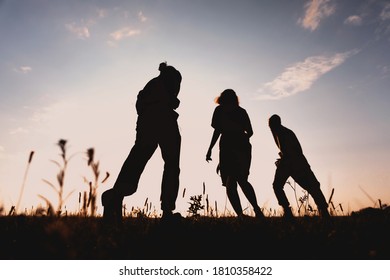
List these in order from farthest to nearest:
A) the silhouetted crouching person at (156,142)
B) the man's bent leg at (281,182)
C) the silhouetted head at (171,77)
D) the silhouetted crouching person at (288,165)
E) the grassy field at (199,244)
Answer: the man's bent leg at (281,182), the silhouetted crouching person at (288,165), the silhouetted head at (171,77), the silhouetted crouching person at (156,142), the grassy field at (199,244)

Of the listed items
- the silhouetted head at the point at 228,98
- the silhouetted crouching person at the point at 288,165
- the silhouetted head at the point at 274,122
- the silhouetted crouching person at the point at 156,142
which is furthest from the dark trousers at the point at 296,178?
the silhouetted crouching person at the point at 156,142

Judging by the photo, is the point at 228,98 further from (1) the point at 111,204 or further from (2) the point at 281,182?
(1) the point at 111,204

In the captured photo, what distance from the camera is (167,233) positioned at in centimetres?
260

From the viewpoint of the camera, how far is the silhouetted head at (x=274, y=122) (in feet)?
18.3

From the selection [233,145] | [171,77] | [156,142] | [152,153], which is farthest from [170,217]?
[233,145]

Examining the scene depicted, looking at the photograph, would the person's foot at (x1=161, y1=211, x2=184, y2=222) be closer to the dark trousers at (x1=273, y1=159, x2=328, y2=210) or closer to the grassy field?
the grassy field

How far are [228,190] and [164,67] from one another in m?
2.52

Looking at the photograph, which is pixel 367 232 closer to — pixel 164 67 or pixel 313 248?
pixel 313 248

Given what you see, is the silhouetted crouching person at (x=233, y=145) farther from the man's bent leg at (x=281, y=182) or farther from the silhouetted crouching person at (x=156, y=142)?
the silhouetted crouching person at (x=156, y=142)

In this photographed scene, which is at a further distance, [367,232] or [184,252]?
[367,232]

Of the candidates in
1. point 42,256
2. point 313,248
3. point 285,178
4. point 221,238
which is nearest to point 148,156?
point 221,238

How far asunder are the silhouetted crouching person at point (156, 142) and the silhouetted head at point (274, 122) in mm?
2304

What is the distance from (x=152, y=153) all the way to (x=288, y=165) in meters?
2.84

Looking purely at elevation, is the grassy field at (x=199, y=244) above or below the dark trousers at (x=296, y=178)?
below
